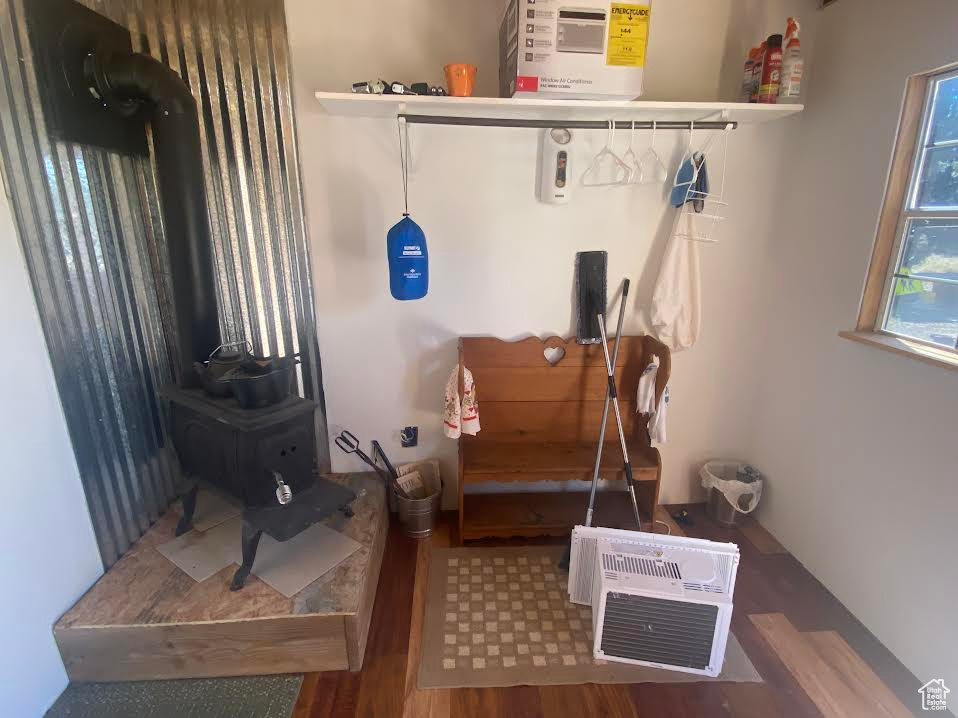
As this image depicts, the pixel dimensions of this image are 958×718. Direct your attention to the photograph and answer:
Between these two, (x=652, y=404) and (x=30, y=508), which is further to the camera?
(x=652, y=404)

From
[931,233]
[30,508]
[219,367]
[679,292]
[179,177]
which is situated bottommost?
[30,508]

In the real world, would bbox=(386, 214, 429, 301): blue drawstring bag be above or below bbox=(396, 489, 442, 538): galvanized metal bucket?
above

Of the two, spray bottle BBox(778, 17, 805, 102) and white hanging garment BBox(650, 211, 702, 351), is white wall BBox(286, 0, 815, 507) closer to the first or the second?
white hanging garment BBox(650, 211, 702, 351)

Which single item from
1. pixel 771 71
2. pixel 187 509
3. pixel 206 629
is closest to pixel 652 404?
pixel 771 71

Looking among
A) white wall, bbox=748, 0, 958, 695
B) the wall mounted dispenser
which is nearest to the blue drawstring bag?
the wall mounted dispenser

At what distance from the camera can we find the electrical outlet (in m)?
2.31

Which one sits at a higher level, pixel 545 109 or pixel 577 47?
pixel 577 47

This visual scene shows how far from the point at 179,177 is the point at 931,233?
8.23 ft

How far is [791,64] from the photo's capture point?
5.78 ft

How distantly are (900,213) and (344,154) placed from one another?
2.07 metres

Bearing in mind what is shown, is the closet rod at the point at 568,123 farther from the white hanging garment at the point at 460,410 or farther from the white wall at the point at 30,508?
the white wall at the point at 30,508

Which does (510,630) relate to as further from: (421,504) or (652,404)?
(652,404)

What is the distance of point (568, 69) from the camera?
1.62 meters

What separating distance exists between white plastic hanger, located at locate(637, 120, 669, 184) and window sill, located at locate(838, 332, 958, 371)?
37.2 inches
